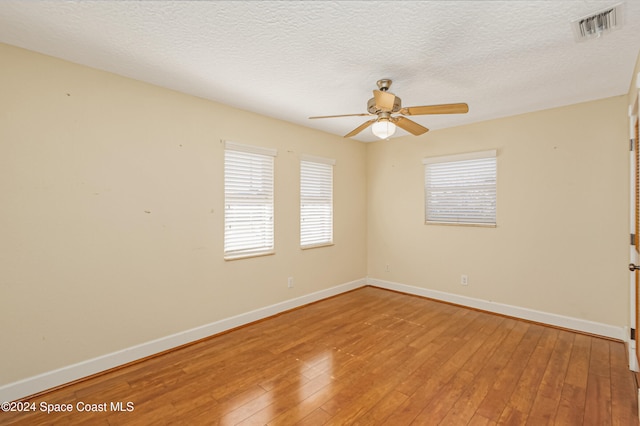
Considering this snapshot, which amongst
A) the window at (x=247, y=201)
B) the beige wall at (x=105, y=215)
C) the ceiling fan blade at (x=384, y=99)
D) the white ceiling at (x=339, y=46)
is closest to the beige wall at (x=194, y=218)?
the beige wall at (x=105, y=215)

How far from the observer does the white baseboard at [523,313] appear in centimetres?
308

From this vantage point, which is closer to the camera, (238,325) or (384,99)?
(384,99)

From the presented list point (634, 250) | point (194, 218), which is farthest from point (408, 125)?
point (194, 218)

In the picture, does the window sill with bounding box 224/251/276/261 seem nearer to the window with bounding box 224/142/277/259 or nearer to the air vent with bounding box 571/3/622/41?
the window with bounding box 224/142/277/259

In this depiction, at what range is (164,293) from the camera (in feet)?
9.31

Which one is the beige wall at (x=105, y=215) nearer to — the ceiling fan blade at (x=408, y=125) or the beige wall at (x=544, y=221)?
the ceiling fan blade at (x=408, y=125)

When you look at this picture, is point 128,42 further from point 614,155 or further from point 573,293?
point 573,293

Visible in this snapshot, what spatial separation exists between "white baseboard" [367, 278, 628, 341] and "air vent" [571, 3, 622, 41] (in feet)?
9.47

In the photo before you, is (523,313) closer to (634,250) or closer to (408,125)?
(634,250)

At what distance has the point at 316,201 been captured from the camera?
4379 millimetres

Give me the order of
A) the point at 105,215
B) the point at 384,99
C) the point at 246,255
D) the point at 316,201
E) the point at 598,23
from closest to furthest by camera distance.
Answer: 1. the point at 598,23
2. the point at 384,99
3. the point at 105,215
4. the point at 246,255
5. the point at 316,201

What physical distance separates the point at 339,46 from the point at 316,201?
2.51m

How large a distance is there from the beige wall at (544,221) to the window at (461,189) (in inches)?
4.2

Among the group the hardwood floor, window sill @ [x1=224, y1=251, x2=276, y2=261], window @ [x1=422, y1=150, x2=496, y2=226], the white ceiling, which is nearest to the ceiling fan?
the white ceiling
